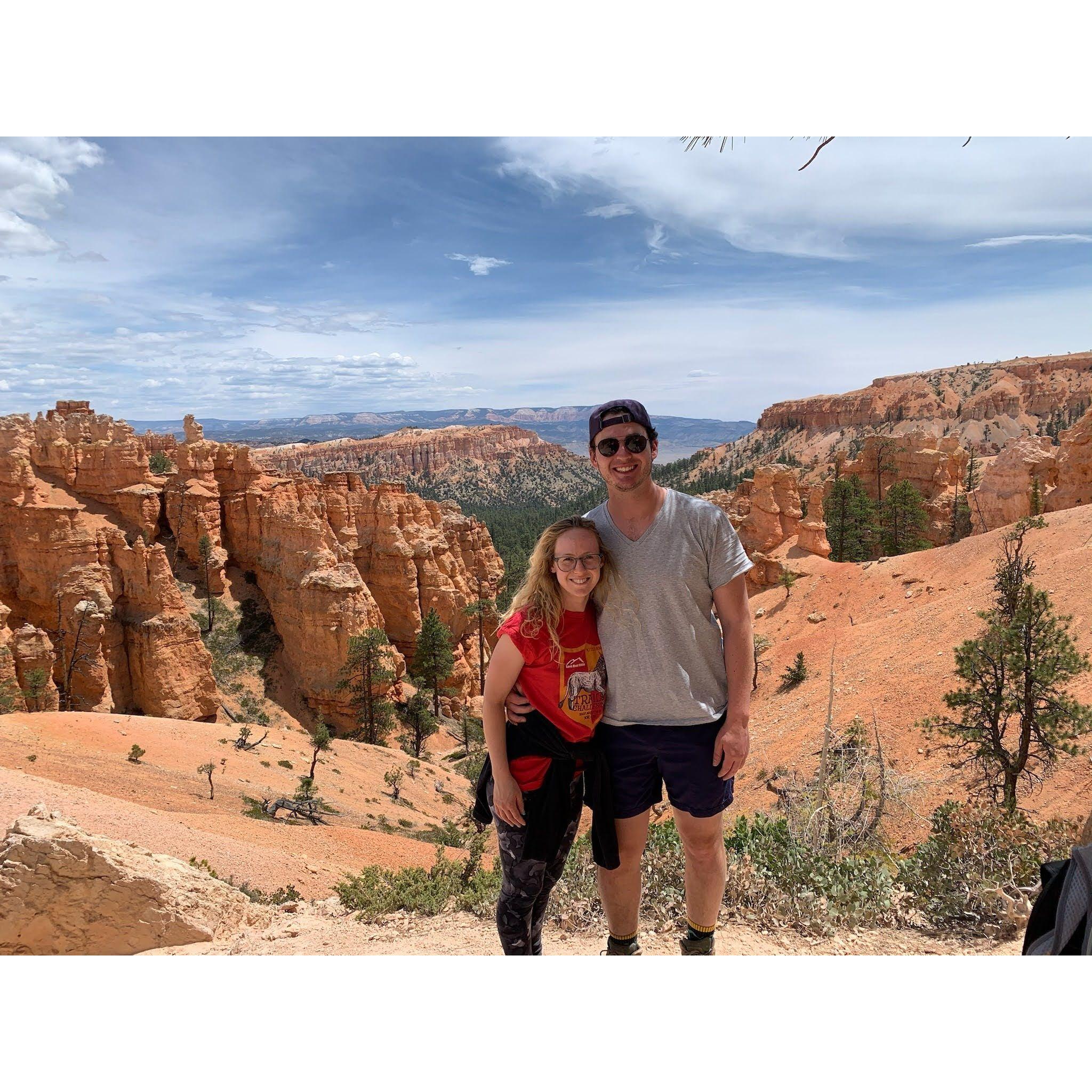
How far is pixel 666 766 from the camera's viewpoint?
2930mm

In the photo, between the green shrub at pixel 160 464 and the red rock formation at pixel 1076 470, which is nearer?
the red rock formation at pixel 1076 470

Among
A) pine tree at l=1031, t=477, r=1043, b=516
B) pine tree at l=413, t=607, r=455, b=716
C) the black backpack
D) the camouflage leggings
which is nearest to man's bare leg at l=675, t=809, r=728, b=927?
the camouflage leggings

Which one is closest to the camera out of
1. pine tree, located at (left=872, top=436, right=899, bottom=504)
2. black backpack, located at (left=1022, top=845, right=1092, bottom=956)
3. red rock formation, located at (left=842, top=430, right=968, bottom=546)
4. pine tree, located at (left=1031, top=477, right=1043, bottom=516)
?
black backpack, located at (left=1022, top=845, right=1092, bottom=956)

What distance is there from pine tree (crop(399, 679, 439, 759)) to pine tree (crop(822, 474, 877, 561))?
2120 cm

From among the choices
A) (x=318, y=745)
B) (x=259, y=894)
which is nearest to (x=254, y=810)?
(x=318, y=745)

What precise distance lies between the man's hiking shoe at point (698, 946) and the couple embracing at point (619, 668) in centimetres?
76

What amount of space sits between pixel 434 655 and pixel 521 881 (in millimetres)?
23633

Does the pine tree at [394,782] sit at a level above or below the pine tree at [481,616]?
below

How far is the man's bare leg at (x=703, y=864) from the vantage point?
304cm

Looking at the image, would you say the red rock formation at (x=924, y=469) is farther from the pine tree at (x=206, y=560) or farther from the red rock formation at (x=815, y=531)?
the pine tree at (x=206, y=560)

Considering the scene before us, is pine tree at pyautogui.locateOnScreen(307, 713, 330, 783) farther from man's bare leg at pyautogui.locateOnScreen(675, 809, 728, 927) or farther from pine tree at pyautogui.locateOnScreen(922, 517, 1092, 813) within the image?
man's bare leg at pyautogui.locateOnScreen(675, 809, 728, 927)

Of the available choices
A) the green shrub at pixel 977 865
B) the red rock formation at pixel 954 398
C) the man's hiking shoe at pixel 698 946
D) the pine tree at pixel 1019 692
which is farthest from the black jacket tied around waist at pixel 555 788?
the red rock formation at pixel 954 398

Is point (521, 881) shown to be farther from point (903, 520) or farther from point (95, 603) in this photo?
point (903, 520)

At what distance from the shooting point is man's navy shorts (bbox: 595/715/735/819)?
114 inches
